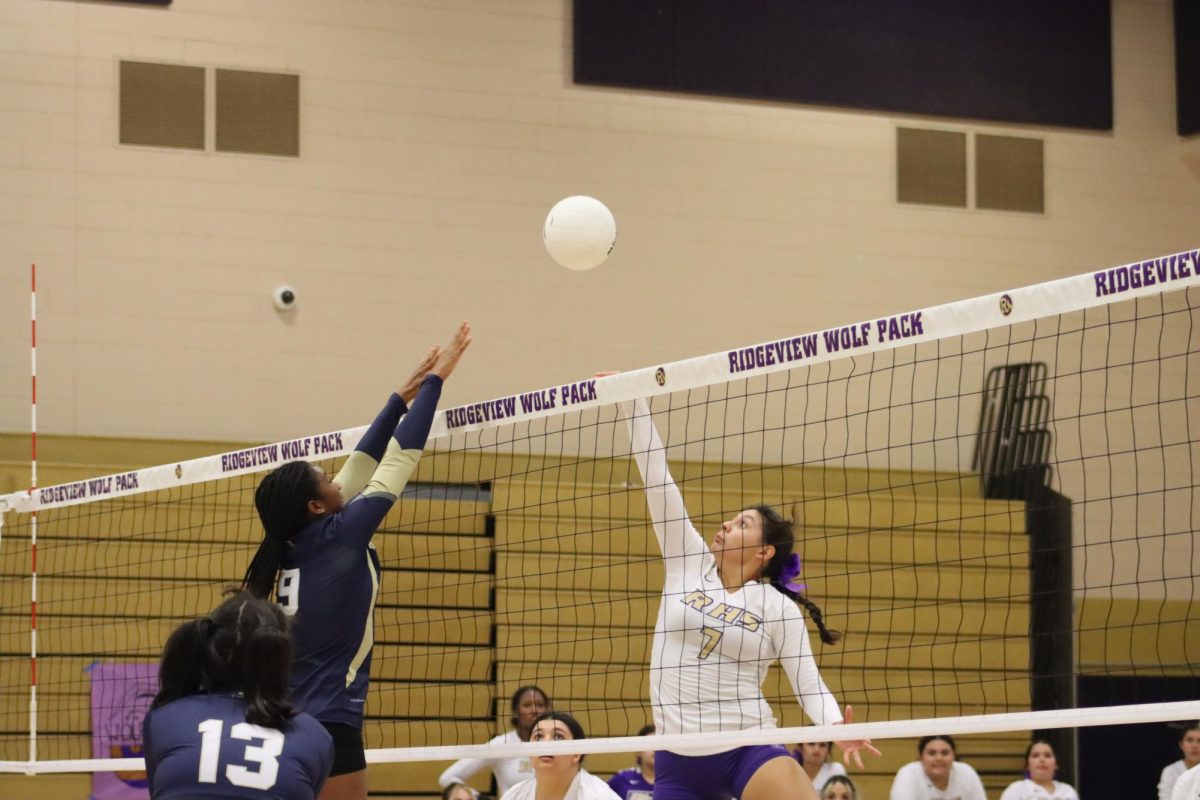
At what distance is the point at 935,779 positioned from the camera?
11047 millimetres

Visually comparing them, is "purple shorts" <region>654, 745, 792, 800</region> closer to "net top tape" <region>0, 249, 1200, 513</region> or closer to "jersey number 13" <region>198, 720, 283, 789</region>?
"net top tape" <region>0, 249, 1200, 513</region>

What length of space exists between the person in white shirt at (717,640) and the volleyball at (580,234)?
140cm

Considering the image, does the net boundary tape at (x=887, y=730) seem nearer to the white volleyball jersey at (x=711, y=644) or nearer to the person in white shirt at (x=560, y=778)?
the white volleyball jersey at (x=711, y=644)

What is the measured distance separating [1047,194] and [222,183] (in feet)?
26.0

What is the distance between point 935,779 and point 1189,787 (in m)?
2.01

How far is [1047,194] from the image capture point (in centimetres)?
1564

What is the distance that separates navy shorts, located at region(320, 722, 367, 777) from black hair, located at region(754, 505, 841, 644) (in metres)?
1.73

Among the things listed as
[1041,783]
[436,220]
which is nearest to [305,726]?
[1041,783]

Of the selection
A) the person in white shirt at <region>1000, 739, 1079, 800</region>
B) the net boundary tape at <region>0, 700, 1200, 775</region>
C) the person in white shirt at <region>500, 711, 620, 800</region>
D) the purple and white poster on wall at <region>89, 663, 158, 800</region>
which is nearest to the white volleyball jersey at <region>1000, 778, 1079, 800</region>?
the person in white shirt at <region>1000, 739, 1079, 800</region>

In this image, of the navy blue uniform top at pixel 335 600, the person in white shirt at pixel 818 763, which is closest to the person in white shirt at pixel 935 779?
the person in white shirt at pixel 818 763

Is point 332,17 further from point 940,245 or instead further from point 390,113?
point 940,245

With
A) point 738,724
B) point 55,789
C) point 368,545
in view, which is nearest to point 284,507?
point 368,545

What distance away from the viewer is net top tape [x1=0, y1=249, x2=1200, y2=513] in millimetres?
5500

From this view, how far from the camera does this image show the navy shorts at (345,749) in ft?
18.2
